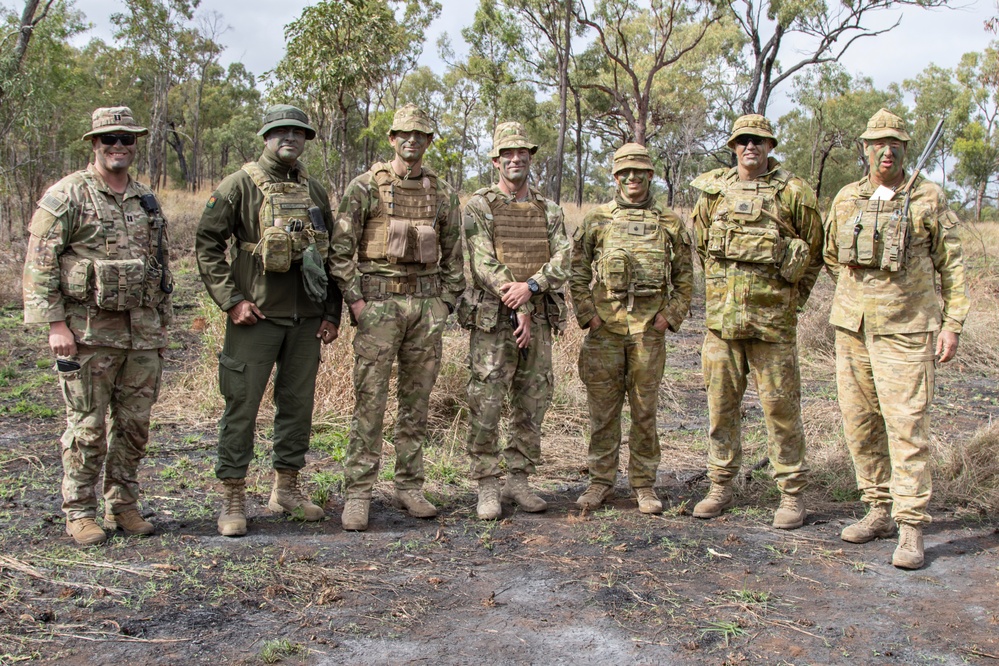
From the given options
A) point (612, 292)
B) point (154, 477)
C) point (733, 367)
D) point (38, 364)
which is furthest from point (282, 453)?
point (38, 364)

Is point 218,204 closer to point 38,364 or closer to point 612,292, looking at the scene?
point 612,292

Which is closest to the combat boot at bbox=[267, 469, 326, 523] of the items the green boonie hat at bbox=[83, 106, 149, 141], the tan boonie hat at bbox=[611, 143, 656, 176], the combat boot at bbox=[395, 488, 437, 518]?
the combat boot at bbox=[395, 488, 437, 518]

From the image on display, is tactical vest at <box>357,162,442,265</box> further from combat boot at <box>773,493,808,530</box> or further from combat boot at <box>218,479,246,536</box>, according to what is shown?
combat boot at <box>773,493,808,530</box>

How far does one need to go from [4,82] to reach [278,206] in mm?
9799

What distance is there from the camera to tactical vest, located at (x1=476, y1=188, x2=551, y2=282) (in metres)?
4.69

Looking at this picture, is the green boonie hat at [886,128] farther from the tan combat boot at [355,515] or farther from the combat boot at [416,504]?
the tan combat boot at [355,515]

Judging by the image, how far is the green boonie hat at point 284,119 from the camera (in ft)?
14.0

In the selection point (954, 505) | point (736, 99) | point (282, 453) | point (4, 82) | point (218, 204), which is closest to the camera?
point (218, 204)

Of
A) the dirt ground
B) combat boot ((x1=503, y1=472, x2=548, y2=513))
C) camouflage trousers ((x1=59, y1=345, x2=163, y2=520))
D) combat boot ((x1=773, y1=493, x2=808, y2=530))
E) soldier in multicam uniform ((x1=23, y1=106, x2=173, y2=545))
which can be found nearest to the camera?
the dirt ground

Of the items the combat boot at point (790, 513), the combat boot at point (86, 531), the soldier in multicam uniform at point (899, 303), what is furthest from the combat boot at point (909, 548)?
the combat boot at point (86, 531)

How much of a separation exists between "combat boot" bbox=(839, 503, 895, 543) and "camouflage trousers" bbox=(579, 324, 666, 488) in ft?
3.66

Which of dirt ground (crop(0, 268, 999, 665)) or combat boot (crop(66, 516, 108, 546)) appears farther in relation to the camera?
combat boot (crop(66, 516, 108, 546))

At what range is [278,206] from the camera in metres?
4.25

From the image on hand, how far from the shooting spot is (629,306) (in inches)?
186
